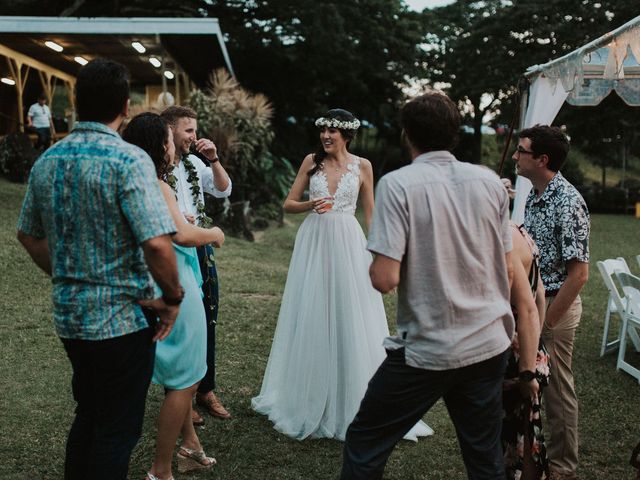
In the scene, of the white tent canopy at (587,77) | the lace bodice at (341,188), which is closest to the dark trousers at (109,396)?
the lace bodice at (341,188)

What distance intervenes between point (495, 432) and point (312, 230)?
2282 mm

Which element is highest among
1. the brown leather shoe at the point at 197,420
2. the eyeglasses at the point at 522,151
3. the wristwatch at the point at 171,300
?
the eyeglasses at the point at 522,151

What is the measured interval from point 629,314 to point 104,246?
5.20 metres

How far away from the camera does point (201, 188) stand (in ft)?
14.4

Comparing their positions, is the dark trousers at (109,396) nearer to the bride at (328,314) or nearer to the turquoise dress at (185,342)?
the turquoise dress at (185,342)

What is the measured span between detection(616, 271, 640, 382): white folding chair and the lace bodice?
2.93 metres

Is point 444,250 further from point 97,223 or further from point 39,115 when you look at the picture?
point 39,115

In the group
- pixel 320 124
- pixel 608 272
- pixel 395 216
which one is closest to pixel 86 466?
pixel 395 216

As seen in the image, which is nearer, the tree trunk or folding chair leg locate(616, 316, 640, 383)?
folding chair leg locate(616, 316, 640, 383)

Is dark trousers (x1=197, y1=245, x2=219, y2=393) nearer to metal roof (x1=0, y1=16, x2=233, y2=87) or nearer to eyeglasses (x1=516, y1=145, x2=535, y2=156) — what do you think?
eyeglasses (x1=516, y1=145, x2=535, y2=156)

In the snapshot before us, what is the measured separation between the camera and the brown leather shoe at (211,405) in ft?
15.1

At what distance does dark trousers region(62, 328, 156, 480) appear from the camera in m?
2.46

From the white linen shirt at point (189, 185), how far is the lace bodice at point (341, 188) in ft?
1.97

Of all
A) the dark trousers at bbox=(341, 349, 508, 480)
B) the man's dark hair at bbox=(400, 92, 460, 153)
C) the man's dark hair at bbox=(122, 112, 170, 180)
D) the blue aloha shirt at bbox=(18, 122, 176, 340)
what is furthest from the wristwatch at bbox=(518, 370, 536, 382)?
the man's dark hair at bbox=(122, 112, 170, 180)
